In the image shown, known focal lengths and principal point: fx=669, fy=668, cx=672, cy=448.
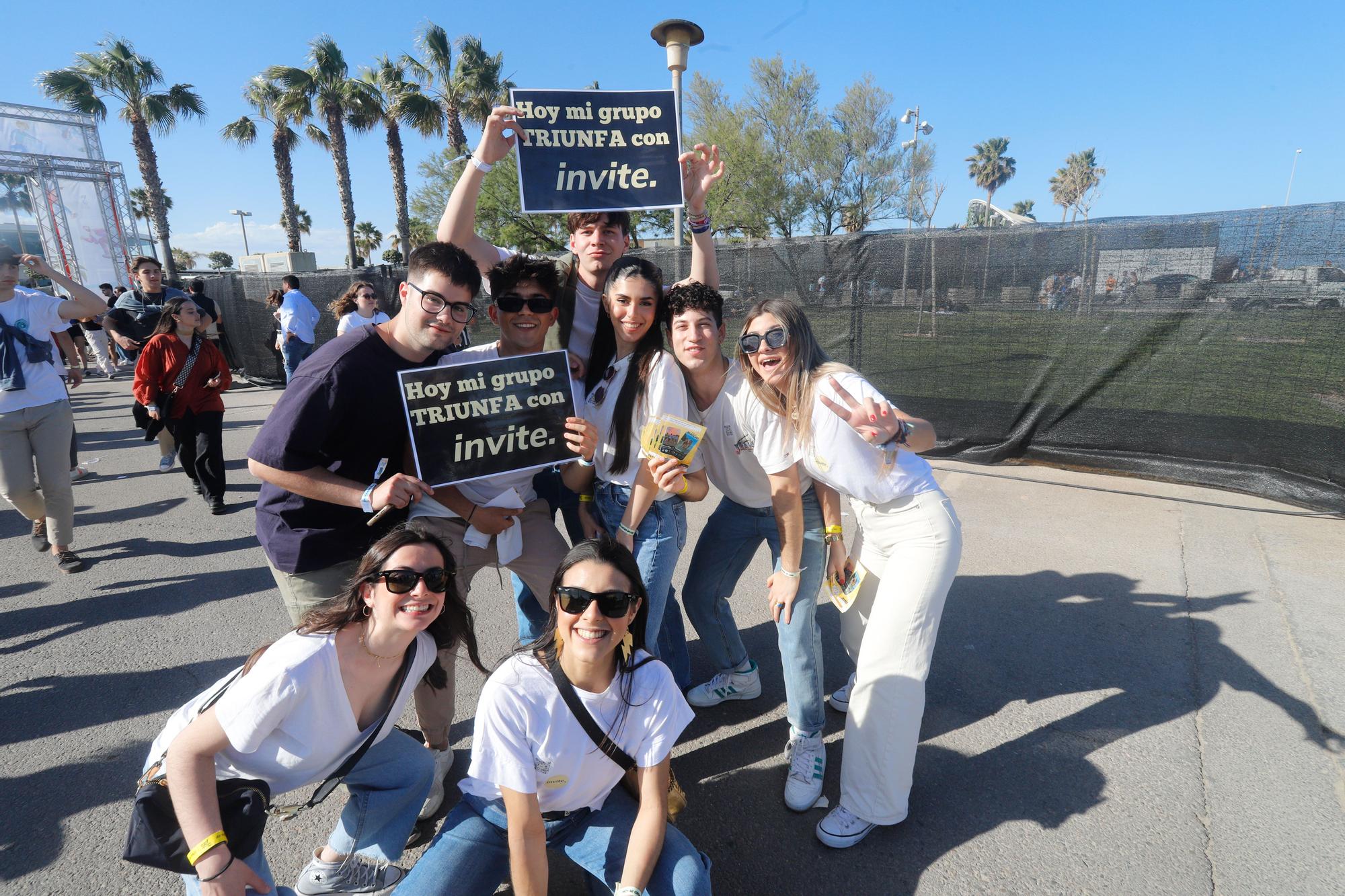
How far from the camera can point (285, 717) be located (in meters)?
1.82

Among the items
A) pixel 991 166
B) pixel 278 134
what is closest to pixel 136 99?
pixel 278 134

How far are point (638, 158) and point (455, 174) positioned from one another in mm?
24568

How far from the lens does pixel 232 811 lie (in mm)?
1752

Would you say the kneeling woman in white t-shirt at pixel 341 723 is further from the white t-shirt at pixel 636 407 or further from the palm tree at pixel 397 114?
the palm tree at pixel 397 114

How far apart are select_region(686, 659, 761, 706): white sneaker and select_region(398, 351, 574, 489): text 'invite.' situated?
1.38 m

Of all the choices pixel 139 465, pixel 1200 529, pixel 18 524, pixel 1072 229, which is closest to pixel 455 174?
pixel 139 465

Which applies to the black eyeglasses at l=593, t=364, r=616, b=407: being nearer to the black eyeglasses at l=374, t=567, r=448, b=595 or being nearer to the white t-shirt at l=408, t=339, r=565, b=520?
the white t-shirt at l=408, t=339, r=565, b=520

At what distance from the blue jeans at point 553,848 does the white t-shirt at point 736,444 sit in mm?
1270

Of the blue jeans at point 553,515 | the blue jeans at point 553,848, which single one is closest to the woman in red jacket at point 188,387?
the blue jeans at point 553,515

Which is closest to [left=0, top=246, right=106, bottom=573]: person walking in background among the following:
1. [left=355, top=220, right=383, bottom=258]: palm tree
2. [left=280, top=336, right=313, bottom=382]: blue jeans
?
[left=280, top=336, right=313, bottom=382]: blue jeans

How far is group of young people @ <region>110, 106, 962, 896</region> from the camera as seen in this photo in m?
1.88

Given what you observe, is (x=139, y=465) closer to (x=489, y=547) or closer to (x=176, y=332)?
(x=176, y=332)

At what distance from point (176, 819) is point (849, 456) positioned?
221 cm

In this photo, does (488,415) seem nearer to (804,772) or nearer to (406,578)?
(406,578)
